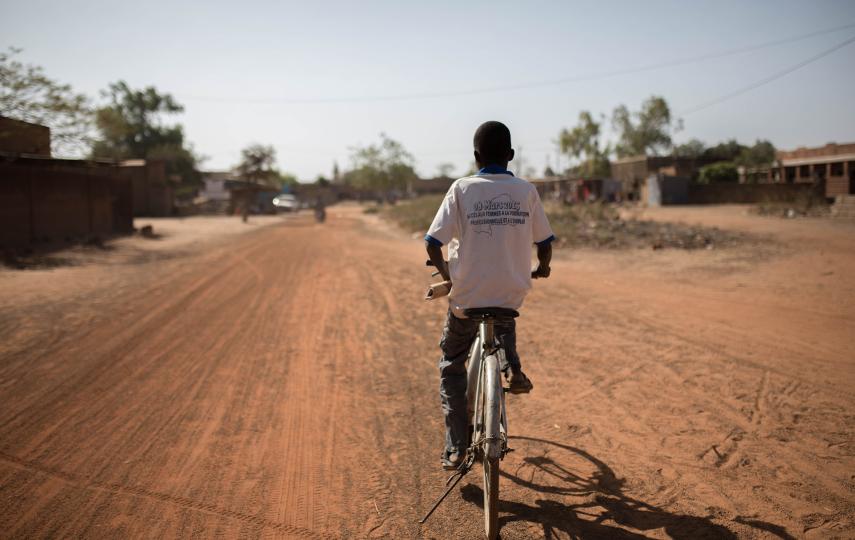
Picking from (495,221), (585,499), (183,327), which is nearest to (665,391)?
(585,499)

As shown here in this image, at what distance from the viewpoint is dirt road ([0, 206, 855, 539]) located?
313 cm

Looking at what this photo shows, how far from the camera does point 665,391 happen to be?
5051 mm

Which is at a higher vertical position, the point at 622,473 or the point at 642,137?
the point at 642,137

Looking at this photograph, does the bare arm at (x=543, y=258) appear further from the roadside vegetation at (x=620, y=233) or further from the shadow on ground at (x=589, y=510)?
the roadside vegetation at (x=620, y=233)

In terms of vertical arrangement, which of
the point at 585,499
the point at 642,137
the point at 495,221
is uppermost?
the point at 642,137

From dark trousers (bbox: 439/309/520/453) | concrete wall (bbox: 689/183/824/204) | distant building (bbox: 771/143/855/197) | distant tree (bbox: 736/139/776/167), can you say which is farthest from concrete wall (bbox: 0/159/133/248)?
distant tree (bbox: 736/139/776/167)

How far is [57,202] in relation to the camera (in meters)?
20.6

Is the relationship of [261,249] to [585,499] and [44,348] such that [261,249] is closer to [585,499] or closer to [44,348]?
[44,348]

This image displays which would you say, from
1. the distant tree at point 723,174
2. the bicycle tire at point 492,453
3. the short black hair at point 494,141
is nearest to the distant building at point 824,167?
the distant tree at point 723,174

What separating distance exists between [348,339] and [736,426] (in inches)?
165

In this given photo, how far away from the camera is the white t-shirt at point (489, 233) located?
10.1 ft

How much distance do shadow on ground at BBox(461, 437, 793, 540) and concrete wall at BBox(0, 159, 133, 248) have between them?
19.2m

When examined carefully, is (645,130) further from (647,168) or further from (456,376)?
(456,376)

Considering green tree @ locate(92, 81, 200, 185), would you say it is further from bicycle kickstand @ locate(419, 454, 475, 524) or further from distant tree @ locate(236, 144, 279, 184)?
bicycle kickstand @ locate(419, 454, 475, 524)
